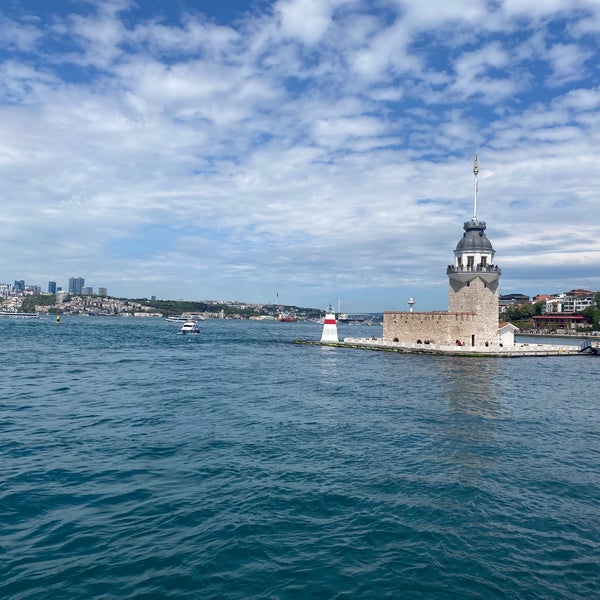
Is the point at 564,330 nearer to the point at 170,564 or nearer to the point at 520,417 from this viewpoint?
the point at 520,417

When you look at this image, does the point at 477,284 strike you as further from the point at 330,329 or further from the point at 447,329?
the point at 330,329

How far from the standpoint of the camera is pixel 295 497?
11828 mm

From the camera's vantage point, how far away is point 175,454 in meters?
14.9

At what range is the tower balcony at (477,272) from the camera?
52344 millimetres

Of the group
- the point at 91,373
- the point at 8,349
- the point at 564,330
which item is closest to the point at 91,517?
the point at 91,373

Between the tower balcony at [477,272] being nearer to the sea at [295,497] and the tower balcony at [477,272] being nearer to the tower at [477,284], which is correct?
the tower at [477,284]

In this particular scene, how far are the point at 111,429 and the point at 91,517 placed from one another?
7625mm

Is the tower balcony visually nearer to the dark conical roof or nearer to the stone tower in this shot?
the stone tower

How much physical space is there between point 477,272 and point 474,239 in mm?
3859

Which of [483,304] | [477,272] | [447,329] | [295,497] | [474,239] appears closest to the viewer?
[295,497]

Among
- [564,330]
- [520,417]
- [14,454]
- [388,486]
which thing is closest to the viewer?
[388,486]

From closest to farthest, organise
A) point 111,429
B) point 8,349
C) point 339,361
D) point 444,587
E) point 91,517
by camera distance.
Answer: point 444,587, point 91,517, point 111,429, point 339,361, point 8,349

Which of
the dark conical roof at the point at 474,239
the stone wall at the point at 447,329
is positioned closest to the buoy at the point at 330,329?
the stone wall at the point at 447,329

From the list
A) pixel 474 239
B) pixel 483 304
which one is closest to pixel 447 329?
→ pixel 483 304
